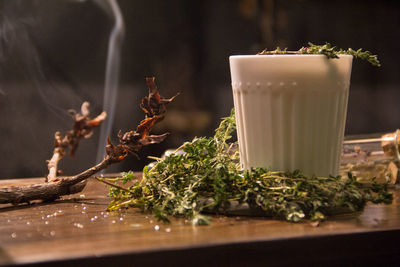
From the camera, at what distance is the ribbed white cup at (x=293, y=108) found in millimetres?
804

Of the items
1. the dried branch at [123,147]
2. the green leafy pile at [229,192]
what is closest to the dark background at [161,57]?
the dried branch at [123,147]

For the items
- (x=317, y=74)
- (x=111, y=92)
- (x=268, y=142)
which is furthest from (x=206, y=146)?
(x=111, y=92)

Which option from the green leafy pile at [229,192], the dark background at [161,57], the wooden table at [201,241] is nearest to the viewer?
the wooden table at [201,241]

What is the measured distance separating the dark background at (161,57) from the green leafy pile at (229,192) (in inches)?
54.8

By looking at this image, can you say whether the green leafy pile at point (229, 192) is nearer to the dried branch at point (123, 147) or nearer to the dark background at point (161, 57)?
the dried branch at point (123, 147)

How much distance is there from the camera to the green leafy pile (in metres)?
0.75

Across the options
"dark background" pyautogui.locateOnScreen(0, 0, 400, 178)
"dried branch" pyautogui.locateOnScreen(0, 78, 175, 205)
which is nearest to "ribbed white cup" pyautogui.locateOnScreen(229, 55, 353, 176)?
"dried branch" pyautogui.locateOnScreen(0, 78, 175, 205)

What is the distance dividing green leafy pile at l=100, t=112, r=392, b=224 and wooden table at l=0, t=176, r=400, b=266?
2 cm

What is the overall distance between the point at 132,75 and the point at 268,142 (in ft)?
5.26

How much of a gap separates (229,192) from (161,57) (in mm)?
1675

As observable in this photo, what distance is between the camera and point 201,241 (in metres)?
0.63

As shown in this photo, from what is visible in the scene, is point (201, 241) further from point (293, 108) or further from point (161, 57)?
point (161, 57)

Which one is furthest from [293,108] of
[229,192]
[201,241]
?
[201,241]

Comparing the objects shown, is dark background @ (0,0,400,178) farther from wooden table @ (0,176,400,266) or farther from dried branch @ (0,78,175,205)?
wooden table @ (0,176,400,266)
